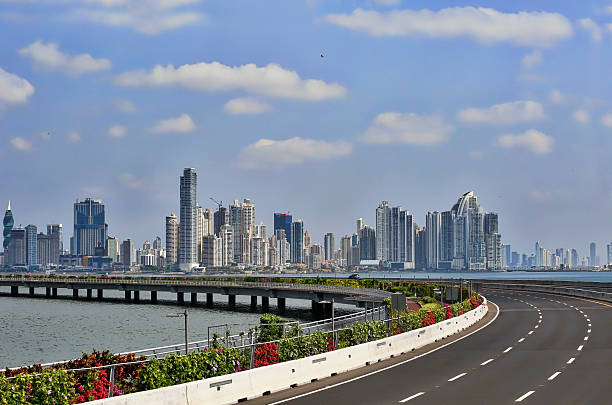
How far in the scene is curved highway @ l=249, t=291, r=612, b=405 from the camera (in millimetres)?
22672

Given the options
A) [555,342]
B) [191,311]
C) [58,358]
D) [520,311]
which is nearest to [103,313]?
[191,311]

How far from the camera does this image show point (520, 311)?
66812mm

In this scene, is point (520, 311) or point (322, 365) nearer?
point (322, 365)

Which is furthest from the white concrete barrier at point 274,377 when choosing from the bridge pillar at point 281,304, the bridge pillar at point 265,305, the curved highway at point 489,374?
the bridge pillar at point 265,305

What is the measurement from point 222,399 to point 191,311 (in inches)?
3907

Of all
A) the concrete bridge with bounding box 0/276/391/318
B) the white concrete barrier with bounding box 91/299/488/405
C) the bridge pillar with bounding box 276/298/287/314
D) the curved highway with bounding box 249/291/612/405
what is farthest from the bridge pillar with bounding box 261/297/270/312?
the white concrete barrier with bounding box 91/299/488/405

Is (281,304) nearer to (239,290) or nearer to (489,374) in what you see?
(239,290)

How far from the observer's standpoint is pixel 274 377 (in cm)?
2516

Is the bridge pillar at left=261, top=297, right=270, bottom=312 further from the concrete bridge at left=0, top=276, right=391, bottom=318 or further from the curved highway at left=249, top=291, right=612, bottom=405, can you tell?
the curved highway at left=249, top=291, right=612, bottom=405

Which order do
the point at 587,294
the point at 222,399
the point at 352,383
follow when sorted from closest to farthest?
the point at 222,399 → the point at 352,383 → the point at 587,294

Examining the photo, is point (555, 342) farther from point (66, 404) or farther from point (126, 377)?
point (66, 404)

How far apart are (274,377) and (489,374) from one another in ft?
27.1

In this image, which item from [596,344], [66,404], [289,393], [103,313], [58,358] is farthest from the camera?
[103,313]

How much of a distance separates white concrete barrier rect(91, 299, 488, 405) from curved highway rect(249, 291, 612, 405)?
519mm
